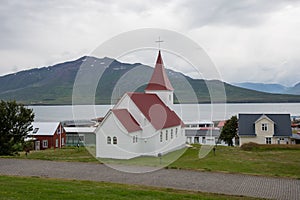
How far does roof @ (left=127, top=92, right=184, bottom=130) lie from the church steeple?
125 cm

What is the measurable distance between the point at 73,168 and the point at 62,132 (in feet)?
99.8

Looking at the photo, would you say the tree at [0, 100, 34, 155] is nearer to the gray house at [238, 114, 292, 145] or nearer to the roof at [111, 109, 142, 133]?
the roof at [111, 109, 142, 133]

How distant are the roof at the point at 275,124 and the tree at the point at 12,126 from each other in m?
28.1

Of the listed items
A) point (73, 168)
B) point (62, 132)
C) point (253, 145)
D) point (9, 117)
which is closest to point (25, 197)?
point (73, 168)

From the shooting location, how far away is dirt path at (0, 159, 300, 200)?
623 inches

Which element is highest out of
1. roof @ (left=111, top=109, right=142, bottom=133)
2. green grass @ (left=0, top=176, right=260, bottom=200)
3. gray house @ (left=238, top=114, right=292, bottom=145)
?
roof @ (left=111, top=109, right=142, bottom=133)

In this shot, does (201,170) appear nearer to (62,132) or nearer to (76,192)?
(76,192)

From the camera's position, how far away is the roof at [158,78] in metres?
38.2

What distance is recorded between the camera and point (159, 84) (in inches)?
1510

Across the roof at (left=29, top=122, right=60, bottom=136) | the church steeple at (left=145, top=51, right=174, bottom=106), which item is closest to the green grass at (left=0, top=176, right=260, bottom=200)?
the church steeple at (left=145, top=51, right=174, bottom=106)

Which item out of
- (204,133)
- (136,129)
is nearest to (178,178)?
(136,129)

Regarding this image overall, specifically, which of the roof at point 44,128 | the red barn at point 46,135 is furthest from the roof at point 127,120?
the roof at point 44,128

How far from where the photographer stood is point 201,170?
20984mm

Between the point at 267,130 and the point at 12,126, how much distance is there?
104ft
